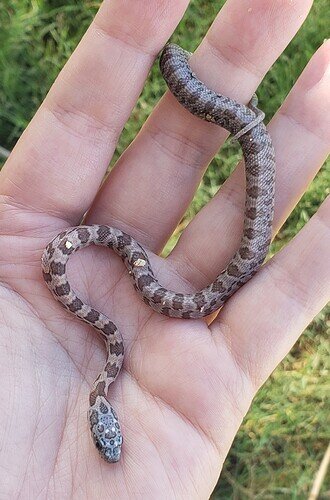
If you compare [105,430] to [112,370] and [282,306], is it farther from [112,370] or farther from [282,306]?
[282,306]

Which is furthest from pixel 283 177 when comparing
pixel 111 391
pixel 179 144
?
pixel 111 391

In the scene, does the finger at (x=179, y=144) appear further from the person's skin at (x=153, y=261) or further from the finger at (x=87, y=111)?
the finger at (x=87, y=111)

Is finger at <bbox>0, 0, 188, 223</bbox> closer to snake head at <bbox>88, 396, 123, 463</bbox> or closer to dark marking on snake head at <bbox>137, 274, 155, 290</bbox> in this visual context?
dark marking on snake head at <bbox>137, 274, 155, 290</bbox>

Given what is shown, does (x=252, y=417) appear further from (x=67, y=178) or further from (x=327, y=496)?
(x=67, y=178)

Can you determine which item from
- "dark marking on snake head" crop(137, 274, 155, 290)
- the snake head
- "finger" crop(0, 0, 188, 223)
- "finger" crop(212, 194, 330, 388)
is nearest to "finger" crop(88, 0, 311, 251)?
"finger" crop(0, 0, 188, 223)

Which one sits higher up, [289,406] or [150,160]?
[150,160]

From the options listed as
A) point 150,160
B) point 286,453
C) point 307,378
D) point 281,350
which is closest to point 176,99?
point 150,160
